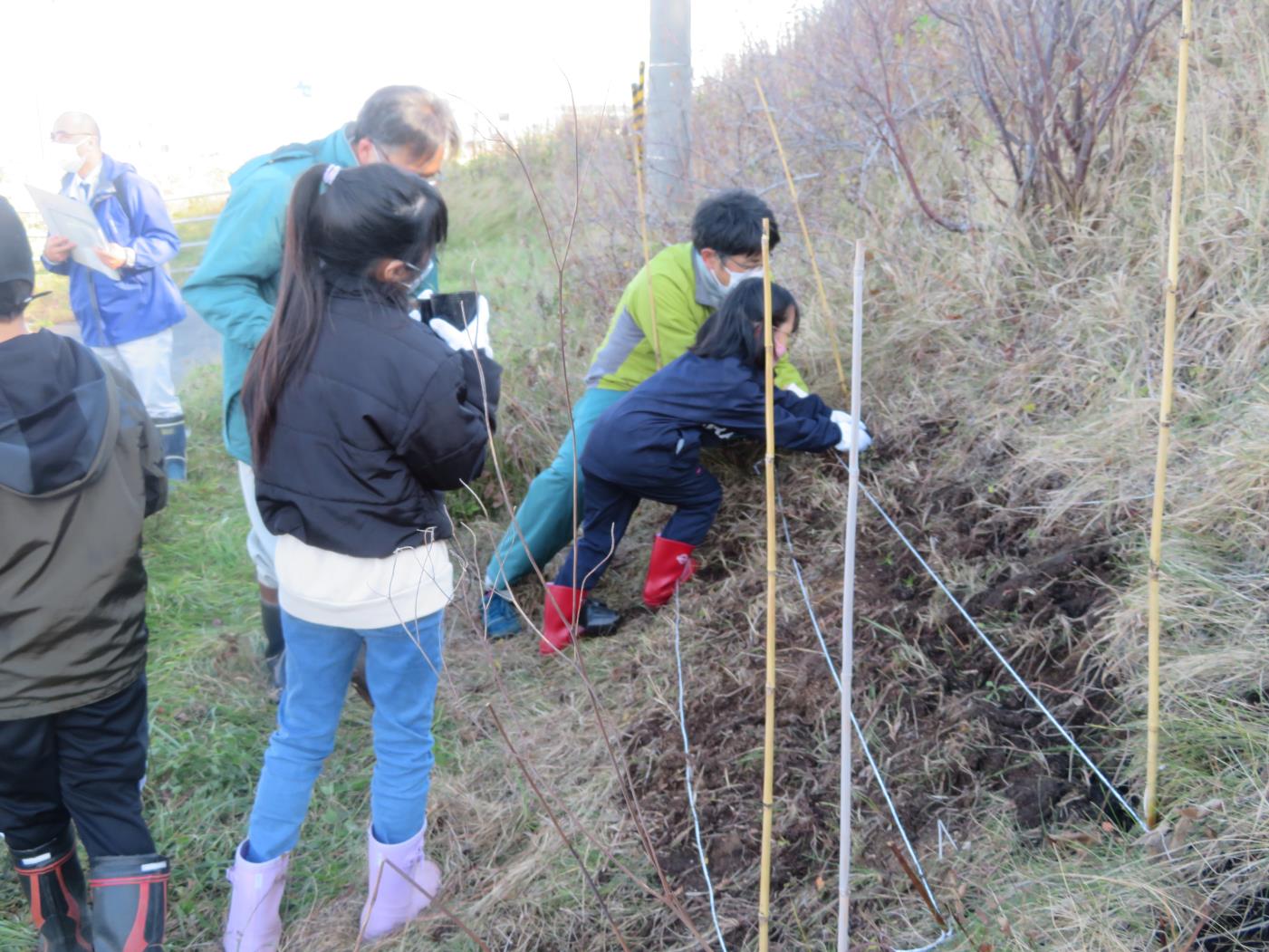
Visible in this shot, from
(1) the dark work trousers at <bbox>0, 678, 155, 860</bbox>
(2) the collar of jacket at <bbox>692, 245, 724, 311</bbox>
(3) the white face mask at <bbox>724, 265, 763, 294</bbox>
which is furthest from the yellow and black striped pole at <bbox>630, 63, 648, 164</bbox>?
(1) the dark work trousers at <bbox>0, 678, 155, 860</bbox>

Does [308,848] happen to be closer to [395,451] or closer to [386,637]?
[386,637]

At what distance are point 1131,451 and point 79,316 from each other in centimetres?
462

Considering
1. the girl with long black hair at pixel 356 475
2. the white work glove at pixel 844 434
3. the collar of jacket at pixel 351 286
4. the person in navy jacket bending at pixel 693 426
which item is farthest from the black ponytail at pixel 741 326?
the collar of jacket at pixel 351 286

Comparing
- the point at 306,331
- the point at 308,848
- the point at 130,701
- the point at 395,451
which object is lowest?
the point at 308,848

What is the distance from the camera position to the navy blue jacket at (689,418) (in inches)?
131

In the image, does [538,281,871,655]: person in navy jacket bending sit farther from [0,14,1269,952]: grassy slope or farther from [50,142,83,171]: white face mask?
[50,142,83,171]: white face mask

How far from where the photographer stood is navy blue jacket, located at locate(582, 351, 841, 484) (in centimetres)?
332

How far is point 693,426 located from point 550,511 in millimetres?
628

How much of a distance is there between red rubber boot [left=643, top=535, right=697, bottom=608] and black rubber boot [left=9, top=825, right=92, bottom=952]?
1.90 meters

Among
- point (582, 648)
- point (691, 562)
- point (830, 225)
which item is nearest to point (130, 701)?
point (582, 648)

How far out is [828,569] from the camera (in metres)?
3.30

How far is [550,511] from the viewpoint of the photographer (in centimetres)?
367

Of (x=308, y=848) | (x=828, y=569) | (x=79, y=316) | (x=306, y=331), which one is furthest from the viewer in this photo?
(x=79, y=316)

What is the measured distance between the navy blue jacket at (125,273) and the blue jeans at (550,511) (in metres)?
2.36
